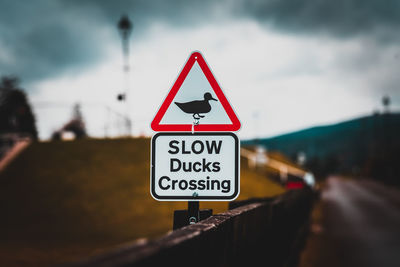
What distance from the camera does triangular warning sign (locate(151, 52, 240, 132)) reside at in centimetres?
326

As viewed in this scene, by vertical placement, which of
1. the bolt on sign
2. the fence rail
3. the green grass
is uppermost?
the bolt on sign

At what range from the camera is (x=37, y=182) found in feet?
103

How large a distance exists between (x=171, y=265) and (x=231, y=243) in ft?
4.27

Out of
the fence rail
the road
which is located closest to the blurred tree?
the road

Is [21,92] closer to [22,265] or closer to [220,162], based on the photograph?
[22,265]

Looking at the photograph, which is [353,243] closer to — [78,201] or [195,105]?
[195,105]

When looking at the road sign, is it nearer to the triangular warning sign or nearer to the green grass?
the triangular warning sign

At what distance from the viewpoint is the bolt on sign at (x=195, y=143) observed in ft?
10.2

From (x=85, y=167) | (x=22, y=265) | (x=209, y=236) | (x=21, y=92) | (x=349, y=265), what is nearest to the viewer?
(x=209, y=236)

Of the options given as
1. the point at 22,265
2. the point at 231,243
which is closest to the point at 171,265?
the point at 231,243

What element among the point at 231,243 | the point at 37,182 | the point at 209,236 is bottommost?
the point at 37,182

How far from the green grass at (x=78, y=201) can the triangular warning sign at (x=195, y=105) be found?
11812mm

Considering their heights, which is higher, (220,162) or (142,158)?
(220,162)

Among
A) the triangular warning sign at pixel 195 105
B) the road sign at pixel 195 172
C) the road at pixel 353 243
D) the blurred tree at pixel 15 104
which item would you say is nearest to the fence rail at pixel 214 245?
the road sign at pixel 195 172
